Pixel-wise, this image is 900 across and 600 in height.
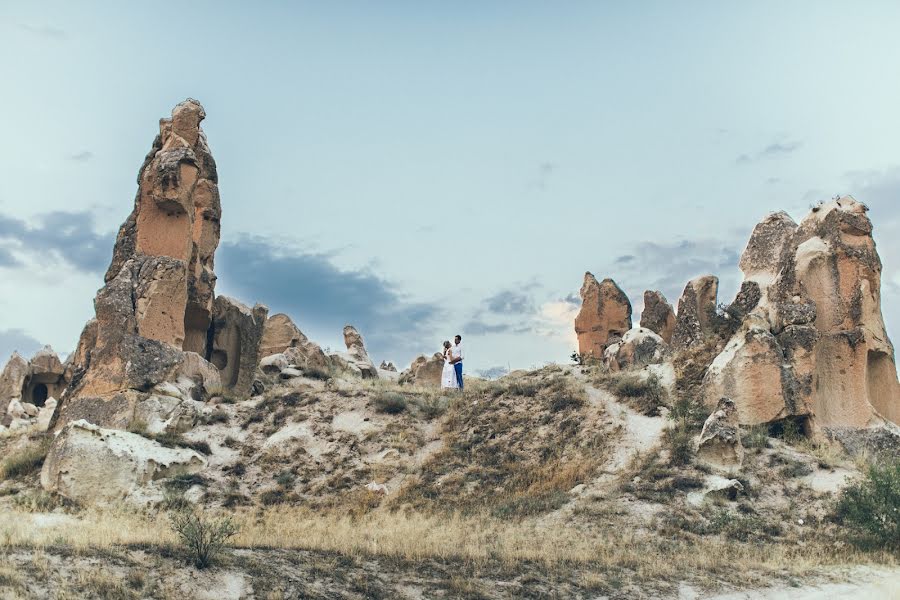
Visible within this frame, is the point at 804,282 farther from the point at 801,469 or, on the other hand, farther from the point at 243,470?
Answer: the point at 243,470

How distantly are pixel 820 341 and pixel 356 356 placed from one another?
67.4 ft

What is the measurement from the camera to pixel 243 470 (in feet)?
62.3

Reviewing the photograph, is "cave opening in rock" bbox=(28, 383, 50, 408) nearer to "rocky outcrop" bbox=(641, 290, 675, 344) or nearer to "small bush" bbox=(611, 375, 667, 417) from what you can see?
"rocky outcrop" bbox=(641, 290, 675, 344)

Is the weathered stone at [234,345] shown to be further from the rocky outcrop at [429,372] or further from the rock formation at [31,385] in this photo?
the rock formation at [31,385]

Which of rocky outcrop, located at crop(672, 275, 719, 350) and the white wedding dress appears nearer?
rocky outcrop, located at crop(672, 275, 719, 350)

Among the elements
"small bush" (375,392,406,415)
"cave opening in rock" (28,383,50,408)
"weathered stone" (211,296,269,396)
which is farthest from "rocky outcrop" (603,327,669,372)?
"cave opening in rock" (28,383,50,408)

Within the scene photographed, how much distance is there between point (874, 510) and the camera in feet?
43.0

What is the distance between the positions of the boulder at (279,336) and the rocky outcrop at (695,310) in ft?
49.1

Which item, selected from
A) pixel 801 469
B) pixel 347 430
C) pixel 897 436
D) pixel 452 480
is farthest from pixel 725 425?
pixel 347 430

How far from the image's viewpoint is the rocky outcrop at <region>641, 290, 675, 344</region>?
30.8m

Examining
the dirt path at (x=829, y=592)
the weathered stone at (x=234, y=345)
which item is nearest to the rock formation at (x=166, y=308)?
the weathered stone at (x=234, y=345)

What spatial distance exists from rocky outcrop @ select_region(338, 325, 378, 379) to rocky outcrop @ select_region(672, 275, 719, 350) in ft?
42.3

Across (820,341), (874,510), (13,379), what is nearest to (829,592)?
(874,510)

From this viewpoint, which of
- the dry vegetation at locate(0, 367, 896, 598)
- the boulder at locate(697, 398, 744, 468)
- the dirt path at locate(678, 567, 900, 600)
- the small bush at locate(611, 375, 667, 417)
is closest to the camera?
the dirt path at locate(678, 567, 900, 600)
